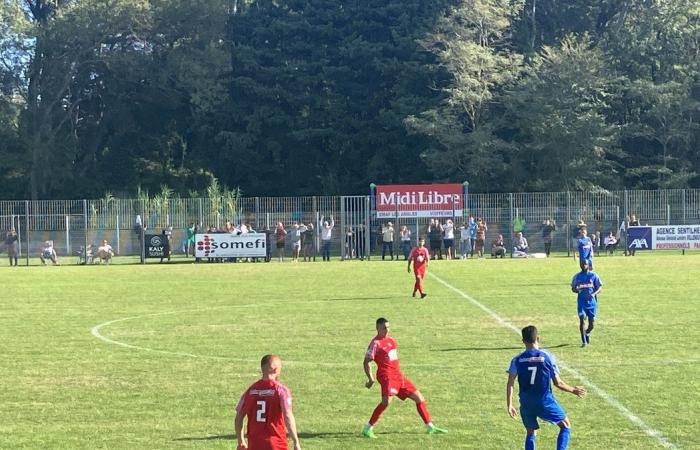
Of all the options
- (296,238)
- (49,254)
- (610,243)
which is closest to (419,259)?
(296,238)

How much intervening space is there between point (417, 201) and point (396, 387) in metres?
40.9

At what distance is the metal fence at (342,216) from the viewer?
52.0 meters

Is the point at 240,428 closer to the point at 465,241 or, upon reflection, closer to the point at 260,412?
the point at 260,412

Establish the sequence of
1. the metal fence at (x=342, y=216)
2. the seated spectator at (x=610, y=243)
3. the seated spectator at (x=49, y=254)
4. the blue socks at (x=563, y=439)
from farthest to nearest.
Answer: the metal fence at (x=342, y=216) < the seated spectator at (x=49, y=254) < the seated spectator at (x=610, y=243) < the blue socks at (x=563, y=439)

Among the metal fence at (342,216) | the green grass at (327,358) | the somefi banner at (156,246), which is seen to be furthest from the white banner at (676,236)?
the somefi banner at (156,246)

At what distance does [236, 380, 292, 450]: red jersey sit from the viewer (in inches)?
305

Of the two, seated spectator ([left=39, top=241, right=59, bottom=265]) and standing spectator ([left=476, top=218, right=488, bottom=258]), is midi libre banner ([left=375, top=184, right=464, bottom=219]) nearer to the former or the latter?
standing spectator ([left=476, top=218, right=488, bottom=258])

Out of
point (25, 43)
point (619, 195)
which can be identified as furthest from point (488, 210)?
point (25, 43)

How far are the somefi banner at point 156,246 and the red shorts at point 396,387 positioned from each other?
129 feet

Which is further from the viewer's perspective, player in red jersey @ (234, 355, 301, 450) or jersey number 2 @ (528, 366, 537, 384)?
jersey number 2 @ (528, 366, 537, 384)

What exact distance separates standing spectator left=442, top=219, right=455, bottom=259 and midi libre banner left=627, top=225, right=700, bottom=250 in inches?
321

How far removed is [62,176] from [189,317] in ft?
174

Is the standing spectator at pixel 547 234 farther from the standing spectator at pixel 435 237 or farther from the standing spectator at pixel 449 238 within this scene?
the standing spectator at pixel 435 237

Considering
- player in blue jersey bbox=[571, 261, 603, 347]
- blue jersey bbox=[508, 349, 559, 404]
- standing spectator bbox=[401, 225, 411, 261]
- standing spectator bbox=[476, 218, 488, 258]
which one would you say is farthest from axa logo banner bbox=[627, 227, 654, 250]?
blue jersey bbox=[508, 349, 559, 404]
